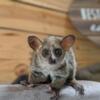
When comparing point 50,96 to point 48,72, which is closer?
point 50,96

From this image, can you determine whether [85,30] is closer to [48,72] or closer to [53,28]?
[53,28]

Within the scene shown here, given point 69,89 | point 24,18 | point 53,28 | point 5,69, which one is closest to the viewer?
point 69,89

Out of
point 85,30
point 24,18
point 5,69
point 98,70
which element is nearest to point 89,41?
point 85,30

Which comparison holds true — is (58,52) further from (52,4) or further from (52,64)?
(52,4)

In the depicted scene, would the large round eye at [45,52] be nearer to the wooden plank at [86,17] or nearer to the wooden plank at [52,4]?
the wooden plank at [52,4]

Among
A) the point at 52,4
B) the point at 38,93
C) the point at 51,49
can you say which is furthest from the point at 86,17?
the point at 38,93

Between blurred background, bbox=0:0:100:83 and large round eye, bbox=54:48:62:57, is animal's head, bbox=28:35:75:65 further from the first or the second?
blurred background, bbox=0:0:100:83

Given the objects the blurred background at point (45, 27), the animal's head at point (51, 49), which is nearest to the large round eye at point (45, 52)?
the animal's head at point (51, 49)

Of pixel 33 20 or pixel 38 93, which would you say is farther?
pixel 33 20
